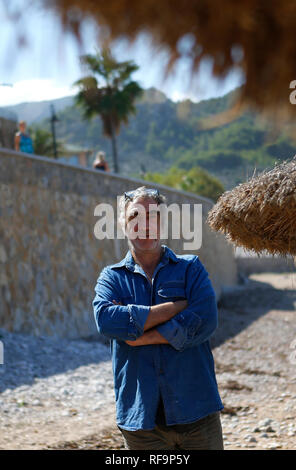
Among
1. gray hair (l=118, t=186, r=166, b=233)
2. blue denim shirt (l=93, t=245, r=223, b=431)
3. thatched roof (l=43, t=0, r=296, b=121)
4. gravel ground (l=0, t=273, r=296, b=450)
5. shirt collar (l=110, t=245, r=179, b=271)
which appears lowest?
gravel ground (l=0, t=273, r=296, b=450)

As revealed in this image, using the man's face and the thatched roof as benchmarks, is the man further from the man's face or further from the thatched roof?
the thatched roof

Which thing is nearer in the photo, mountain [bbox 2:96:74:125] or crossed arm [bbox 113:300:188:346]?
mountain [bbox 2:96:74:125]

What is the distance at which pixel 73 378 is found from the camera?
8.72 m

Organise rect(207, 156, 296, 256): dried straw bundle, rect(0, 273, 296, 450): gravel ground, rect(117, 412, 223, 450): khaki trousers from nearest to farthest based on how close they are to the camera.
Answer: rect(117, 412, 223, 450): khaki trousers, rect(207, 156, 296, 256): dried straw bundle, rect(0, 273, 296, 450): gravel ground

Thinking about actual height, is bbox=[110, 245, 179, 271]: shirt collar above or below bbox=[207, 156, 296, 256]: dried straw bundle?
below

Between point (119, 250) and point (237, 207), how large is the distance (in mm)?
11393

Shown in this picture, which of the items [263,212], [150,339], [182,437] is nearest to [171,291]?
[150,339]

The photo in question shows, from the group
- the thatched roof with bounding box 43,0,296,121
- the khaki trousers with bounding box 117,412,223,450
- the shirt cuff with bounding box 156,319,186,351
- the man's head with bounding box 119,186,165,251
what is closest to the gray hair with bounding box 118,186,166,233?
the man's head with bounding box 119,186,165,251

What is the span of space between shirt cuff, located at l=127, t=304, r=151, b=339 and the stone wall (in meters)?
7.62

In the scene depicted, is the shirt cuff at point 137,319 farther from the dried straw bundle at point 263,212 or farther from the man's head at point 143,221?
the dried straw bundle at point 263,212

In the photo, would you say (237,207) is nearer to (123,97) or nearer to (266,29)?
(266,29)

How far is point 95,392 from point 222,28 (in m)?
7.18

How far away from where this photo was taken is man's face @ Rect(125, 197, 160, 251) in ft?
9.34

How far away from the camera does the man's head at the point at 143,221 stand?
2850 mm
